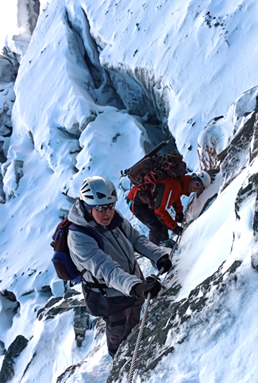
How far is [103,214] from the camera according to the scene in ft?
9.98

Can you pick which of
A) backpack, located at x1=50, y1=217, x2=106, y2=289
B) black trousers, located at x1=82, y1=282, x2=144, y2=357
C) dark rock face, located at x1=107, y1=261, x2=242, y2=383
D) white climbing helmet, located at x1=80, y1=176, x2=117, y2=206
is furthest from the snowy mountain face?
white climbing helmet, located at x1=80, y1=176, x2=117, y2=206

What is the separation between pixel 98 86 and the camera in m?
18.2

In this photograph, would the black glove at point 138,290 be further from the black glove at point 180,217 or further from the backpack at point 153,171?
the black glove at point 180,217

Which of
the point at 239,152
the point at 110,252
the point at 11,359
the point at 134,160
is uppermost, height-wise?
the point at 239,152

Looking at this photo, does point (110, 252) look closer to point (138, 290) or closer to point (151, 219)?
point (138, 290)

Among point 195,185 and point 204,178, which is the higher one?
point 204,178

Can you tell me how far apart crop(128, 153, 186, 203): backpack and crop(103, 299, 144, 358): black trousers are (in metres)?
2.02

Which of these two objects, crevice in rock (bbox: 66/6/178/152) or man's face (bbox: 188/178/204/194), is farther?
crevice in rock (bbox: 66/6/178/152)

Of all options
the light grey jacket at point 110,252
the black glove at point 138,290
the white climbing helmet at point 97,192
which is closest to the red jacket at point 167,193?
the light grey jacket at point 110,252

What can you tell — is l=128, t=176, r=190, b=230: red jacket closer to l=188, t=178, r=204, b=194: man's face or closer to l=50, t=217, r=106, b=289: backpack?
l=188, t=178, r=204, b=194: man's face

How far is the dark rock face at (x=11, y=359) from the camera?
6582 mm

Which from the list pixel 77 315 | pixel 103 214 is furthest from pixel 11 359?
pixel 103 214

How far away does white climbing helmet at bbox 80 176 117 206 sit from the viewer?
118 inches

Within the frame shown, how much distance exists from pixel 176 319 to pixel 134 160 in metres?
11.8
